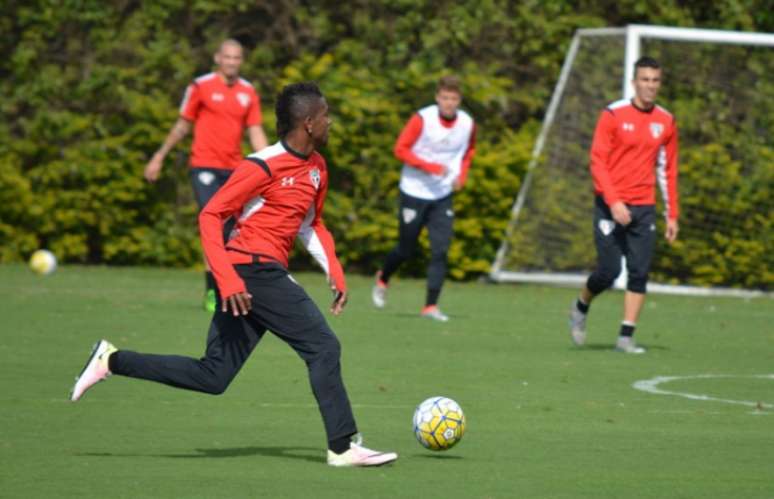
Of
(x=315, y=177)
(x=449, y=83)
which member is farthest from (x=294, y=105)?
(x=449, y=83)

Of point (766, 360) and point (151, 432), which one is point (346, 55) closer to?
point (766, 360)

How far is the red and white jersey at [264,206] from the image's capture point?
7.46 metres

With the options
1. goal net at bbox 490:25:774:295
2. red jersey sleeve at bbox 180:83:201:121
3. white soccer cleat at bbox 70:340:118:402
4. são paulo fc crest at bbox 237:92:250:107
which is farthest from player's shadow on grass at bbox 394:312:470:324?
white soccer cleat at bbox 70:340:118:402

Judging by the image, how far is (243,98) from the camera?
1567 centimetres

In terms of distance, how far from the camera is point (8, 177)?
2141 centimetres

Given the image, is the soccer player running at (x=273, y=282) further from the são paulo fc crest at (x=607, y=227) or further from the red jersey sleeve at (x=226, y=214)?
the são paulo fc crest at (x=607, y=227)

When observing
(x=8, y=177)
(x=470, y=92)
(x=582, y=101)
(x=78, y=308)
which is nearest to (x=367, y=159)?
(x=470, y=92)

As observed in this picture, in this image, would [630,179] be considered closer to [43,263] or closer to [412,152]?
[412,152]

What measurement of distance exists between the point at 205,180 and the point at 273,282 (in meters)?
7.95

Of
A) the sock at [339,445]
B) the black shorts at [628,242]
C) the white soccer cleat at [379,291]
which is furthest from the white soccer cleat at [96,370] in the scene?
the white soccer cleat at [379,291]

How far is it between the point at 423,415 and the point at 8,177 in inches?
576

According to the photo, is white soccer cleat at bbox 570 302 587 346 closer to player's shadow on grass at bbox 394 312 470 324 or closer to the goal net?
player's shadow on grass at bbox 394 312 470 324

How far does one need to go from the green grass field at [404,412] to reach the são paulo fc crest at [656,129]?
5.89 feet

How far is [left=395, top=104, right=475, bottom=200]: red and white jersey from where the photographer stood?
51.1ft
